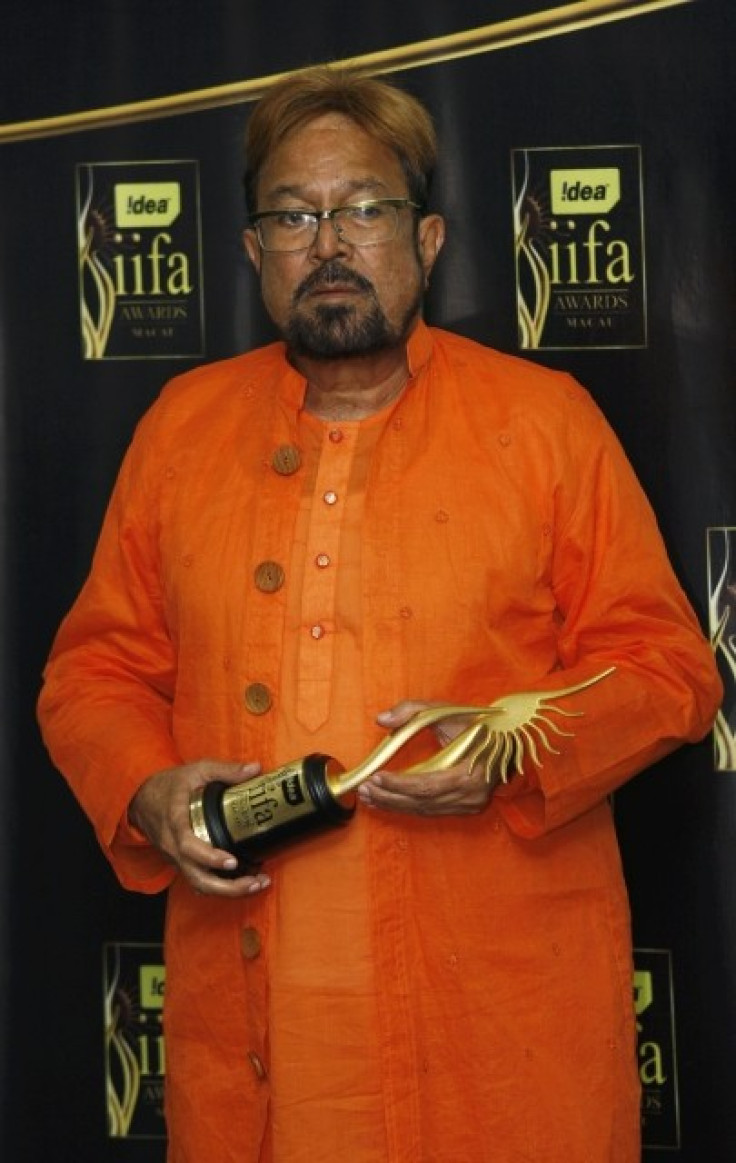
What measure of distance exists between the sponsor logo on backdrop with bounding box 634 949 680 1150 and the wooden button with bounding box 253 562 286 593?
38.8 inches

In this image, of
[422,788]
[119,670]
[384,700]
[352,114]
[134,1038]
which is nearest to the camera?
[422,788]

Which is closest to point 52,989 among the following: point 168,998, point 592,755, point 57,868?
point 57,868

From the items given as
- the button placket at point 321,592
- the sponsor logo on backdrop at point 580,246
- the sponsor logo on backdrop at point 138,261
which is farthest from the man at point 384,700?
the sponsor logo on backdrop at point 138,261

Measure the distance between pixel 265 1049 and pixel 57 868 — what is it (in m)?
0.85

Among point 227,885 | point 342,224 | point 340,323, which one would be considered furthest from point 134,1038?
point 342,224

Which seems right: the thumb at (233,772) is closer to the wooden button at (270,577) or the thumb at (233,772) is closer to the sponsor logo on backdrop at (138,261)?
the wooden button at (270,577)

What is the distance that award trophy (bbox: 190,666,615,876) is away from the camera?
229 centimetres

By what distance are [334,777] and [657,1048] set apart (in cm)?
105

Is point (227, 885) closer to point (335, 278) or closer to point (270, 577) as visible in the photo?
point (270, 577)

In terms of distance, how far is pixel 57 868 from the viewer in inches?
127

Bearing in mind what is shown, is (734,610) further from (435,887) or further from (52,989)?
(52,989)

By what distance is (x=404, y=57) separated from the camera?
303 cm

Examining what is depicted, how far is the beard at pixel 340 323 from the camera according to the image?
252 centimetres

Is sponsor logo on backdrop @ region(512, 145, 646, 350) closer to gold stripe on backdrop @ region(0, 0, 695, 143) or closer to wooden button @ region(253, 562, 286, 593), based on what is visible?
gold stripe on backdrop @ region(0, 0, 695, 143)
